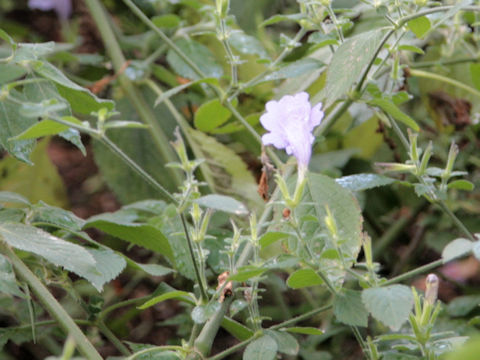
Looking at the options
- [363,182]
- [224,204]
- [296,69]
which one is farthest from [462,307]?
[224,204]

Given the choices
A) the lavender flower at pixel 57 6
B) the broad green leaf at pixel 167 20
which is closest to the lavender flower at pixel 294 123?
the broad green leaf at pixel 167 20

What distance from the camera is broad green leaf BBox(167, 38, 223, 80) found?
1.04m

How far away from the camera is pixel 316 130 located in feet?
2.53

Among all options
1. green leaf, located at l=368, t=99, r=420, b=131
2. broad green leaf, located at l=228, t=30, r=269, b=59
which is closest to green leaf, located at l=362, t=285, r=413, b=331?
green leaf, located at l=368, t=99, r=420, b=131

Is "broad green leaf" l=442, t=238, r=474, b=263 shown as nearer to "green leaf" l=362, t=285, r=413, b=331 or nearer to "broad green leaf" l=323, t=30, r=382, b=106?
"green leaf" l=362, t=285, r=413, b=331

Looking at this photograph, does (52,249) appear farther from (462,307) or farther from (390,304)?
(462,307)

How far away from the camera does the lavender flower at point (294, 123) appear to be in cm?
59

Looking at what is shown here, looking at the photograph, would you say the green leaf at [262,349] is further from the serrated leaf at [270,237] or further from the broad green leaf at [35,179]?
the broad green leaf at [35,179]

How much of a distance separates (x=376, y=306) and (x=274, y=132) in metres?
0.19

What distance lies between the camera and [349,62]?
0.64 metres

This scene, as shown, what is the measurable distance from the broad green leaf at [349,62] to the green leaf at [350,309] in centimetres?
18

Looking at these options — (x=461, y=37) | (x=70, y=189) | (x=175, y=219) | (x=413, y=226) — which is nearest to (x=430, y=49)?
(x=461, y=37)

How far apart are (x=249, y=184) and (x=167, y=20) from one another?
A: 0.29m

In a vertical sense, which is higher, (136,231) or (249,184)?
(136,231)
